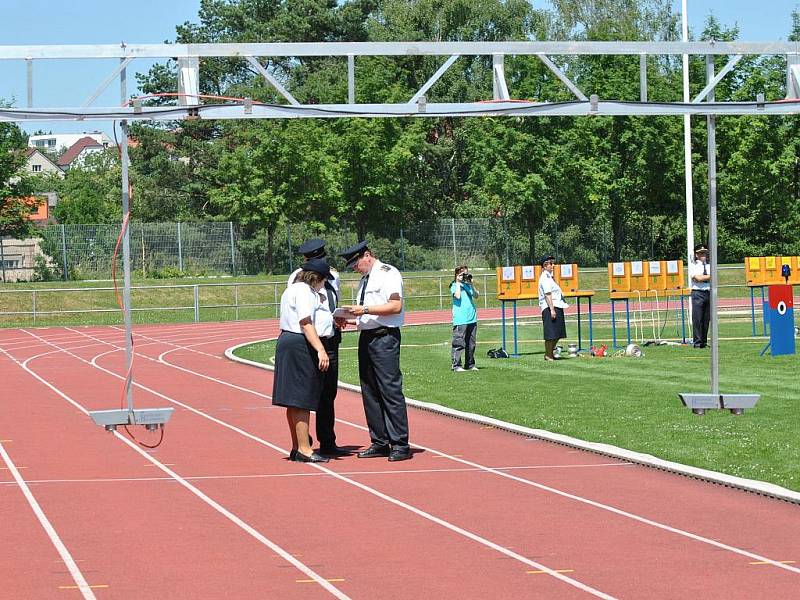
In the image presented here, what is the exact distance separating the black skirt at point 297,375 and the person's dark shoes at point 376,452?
80 centimetres

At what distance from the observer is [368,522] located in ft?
32.0

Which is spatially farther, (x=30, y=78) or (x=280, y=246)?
(x=280, y=246)

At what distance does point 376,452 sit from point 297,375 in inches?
46.6

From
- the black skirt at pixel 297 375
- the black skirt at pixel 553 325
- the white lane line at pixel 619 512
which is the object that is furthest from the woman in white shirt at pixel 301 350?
the black skirt at pixel 553 325

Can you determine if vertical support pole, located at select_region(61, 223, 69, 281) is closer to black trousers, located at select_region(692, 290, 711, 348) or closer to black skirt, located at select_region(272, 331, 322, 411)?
black trousers, located at select_region(692, 290, 711, 348)

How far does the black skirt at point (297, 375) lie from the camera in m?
12.4

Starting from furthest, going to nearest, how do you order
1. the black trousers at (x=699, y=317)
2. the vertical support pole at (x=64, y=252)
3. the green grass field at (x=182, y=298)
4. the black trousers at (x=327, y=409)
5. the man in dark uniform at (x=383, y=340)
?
1. the vertical support pole at (x=64, y=252)
2. the green grass field at (x=182, y=298)
3. the black trousers at (x=699, y=317)
4. the black trousers at (x=327, y=409)
5. the man in dark uniform at (x=383, y=340)

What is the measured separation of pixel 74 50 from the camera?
15828 millimetres

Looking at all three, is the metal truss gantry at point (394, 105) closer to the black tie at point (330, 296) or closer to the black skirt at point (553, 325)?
the black tie at point (330, 296)

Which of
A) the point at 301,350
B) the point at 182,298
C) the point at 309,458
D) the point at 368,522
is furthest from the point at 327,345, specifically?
the point at 182,298

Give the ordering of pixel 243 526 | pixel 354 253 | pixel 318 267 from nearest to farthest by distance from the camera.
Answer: pixel 243 526, pixel 318 267, pixel 354 253

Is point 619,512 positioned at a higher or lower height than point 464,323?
lower

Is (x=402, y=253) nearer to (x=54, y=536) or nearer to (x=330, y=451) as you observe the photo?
(x=330, y=451)

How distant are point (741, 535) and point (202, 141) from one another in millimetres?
64062
